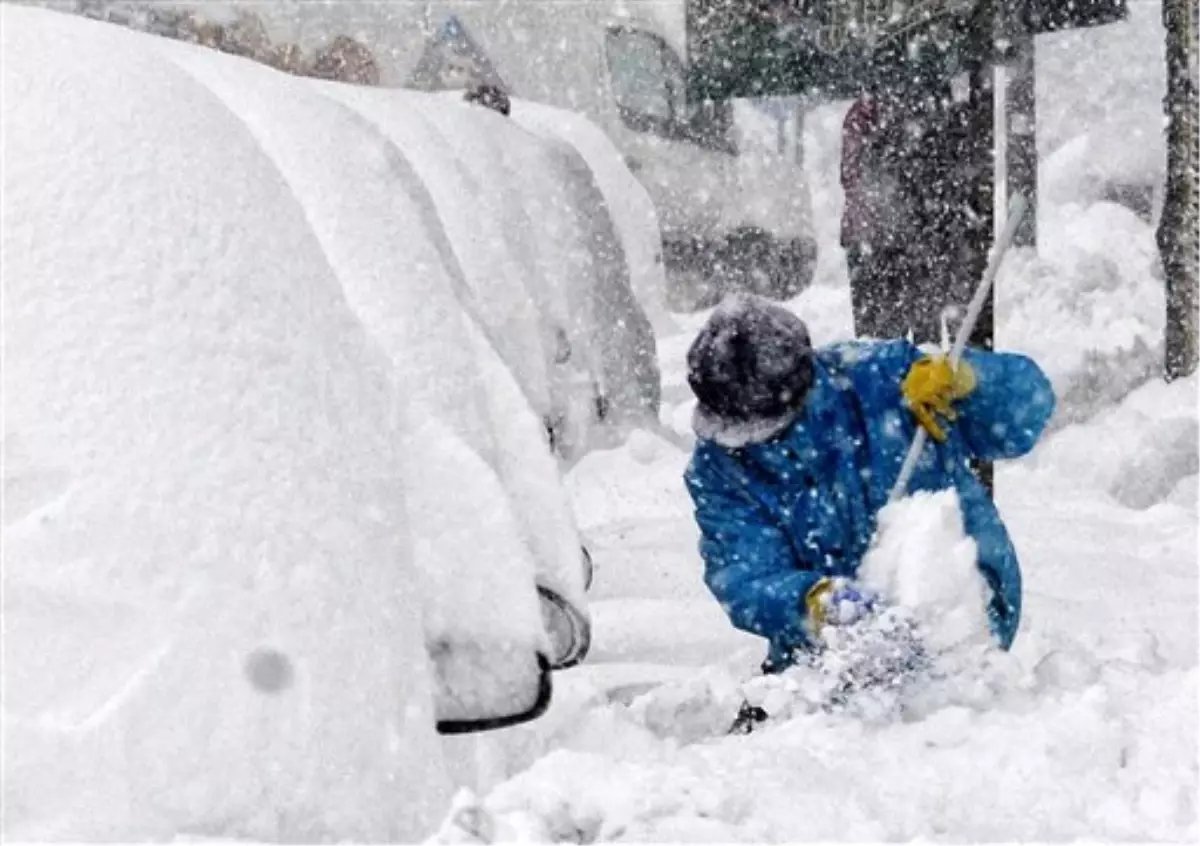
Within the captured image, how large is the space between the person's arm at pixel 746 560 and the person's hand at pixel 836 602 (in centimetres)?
6

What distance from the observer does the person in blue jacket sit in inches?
120

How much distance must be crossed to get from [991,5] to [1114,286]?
664 cm

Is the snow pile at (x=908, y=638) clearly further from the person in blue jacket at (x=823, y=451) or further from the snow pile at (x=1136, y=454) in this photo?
the snow pile at (x=1136, y=454)

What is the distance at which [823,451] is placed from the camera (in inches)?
126

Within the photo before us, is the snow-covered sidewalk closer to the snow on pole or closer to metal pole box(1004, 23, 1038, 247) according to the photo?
the snow on pole

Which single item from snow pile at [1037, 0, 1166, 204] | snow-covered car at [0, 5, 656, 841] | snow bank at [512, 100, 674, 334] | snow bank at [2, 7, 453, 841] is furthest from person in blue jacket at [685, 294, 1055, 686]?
snow pile at [1037, 0, 1166, 204]

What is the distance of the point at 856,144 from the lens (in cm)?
765

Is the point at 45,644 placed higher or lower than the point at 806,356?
higher

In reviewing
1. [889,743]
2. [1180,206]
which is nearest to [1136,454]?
[1180,206]

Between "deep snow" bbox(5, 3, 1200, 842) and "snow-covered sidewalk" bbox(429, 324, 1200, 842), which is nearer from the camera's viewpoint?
"deep snow" bbox(5, 3, 1200, 842)

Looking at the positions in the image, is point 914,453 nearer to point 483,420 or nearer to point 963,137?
point 483,420

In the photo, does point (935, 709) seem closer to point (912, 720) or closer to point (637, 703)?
point (912, 720)

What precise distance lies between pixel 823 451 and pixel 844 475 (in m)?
0.06

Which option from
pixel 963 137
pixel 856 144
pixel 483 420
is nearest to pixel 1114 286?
pixel 856 144
